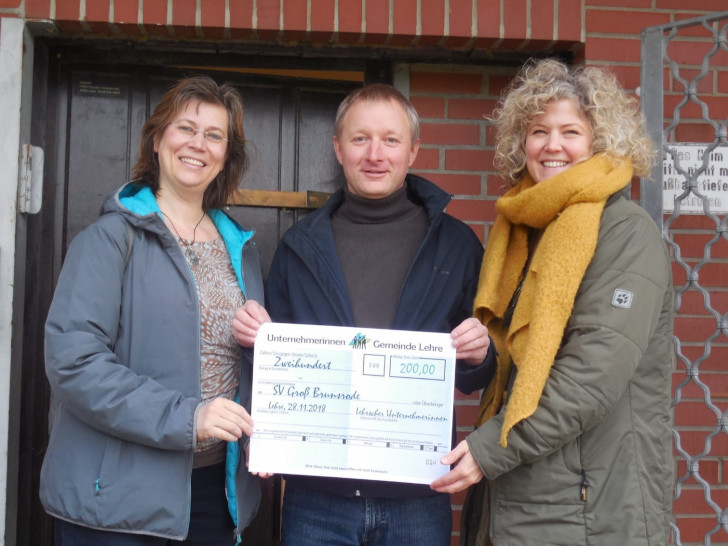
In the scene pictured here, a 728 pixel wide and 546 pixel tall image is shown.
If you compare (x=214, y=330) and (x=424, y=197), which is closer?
(x=214, y=330)

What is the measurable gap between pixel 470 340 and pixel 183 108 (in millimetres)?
1136

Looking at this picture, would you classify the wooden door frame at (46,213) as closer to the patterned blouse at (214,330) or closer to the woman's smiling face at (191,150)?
the woman's smiling face at (191,150)

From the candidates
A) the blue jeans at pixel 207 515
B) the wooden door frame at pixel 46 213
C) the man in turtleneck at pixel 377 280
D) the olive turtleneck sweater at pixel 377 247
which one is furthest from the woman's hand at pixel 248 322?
the wooden door frame at pixel 46 213

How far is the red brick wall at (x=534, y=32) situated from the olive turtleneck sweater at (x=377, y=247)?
741 millimetres

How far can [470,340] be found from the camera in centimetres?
190

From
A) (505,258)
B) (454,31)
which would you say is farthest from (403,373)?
(454,31)

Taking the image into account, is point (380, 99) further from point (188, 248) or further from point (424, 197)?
point (188, 248)

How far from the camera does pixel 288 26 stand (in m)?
2.63

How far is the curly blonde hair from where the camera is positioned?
1966 mm

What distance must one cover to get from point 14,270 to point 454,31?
1883mm

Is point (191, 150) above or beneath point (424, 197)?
above

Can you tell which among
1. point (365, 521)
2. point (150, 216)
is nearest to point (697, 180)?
point (365, 521)

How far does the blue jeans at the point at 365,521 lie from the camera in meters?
2.05

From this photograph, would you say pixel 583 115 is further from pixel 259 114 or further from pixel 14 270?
pixel 14 270
